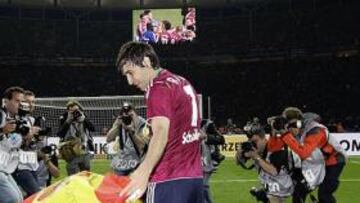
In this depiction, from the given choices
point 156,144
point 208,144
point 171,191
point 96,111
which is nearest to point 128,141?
point 208,144

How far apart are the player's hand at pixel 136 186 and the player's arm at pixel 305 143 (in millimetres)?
4791

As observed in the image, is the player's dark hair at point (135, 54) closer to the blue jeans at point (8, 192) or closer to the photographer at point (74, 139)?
the blue jeans at point (8, 192)

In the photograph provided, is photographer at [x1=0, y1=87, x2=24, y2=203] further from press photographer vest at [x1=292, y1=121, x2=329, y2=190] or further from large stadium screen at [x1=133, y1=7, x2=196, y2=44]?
large stadium screen at [x1=133, y1=7, x2=196, y2=44]

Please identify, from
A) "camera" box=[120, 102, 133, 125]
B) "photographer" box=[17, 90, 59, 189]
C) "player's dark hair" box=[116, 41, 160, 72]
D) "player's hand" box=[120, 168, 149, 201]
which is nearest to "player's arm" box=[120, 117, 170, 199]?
"player's hand" box=[120, 168, 149, 201]

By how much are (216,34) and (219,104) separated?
5752 mm

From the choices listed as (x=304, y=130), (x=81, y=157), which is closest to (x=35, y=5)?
(x=81, y=157)

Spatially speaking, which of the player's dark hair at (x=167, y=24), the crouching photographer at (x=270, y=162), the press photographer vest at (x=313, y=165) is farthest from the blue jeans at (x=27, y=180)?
the player's dark hair at (x=167, y=24)

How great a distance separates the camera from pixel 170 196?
4.42m

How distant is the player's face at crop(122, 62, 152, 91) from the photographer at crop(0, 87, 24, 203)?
3.03 metres

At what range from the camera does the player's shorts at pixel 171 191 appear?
440 centimetres

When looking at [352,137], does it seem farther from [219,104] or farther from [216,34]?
[216,34]

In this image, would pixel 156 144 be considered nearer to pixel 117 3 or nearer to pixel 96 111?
pixel 96 111

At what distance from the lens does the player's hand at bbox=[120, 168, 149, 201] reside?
411 centimetres

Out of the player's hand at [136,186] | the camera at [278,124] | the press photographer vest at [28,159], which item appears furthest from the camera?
the camera at [278,124]
